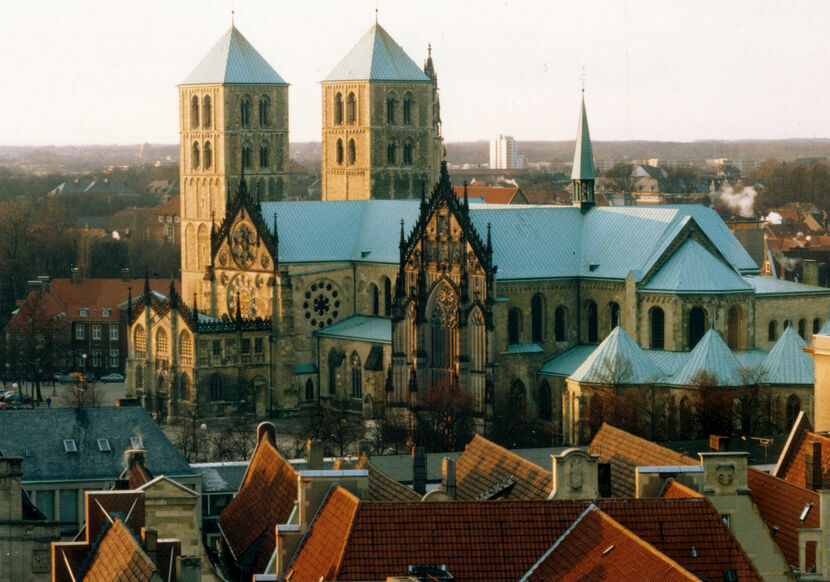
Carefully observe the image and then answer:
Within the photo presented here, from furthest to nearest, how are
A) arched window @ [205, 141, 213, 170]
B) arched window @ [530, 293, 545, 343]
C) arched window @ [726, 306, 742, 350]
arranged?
1. arched window @ [205, 141, 213, 170]
2. arched window @ [530, 293, 545, 343]
3. arched window @ [726, 306, 742, 350]

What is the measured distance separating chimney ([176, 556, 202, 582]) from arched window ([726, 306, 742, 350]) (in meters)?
76.9

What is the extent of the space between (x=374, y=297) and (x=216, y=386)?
37.9 feet

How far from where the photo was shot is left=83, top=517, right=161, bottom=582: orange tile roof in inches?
1581

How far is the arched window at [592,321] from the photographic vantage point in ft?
395

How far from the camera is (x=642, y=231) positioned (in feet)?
394

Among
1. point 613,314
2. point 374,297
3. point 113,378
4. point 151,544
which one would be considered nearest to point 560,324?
point 613,314

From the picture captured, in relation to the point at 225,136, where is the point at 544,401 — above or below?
below

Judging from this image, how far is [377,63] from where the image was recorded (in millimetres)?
145125

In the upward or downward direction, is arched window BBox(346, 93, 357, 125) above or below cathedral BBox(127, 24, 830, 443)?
above

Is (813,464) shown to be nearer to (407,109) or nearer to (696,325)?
(696,325)

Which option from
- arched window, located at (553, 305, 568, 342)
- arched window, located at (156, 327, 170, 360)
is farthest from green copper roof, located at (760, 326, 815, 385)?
arched window, located at (156, 327, 170, 360)

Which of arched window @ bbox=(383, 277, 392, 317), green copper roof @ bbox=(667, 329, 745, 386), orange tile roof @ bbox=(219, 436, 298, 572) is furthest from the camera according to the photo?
arched window @ bbox=(383, 277, 392, 317)

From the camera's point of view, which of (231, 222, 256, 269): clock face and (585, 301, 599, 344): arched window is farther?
(231, 222, 256, 269): clock face

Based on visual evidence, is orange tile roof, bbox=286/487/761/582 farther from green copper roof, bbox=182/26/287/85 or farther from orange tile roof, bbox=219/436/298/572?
green copper roof, bbox=182/26/287/85
